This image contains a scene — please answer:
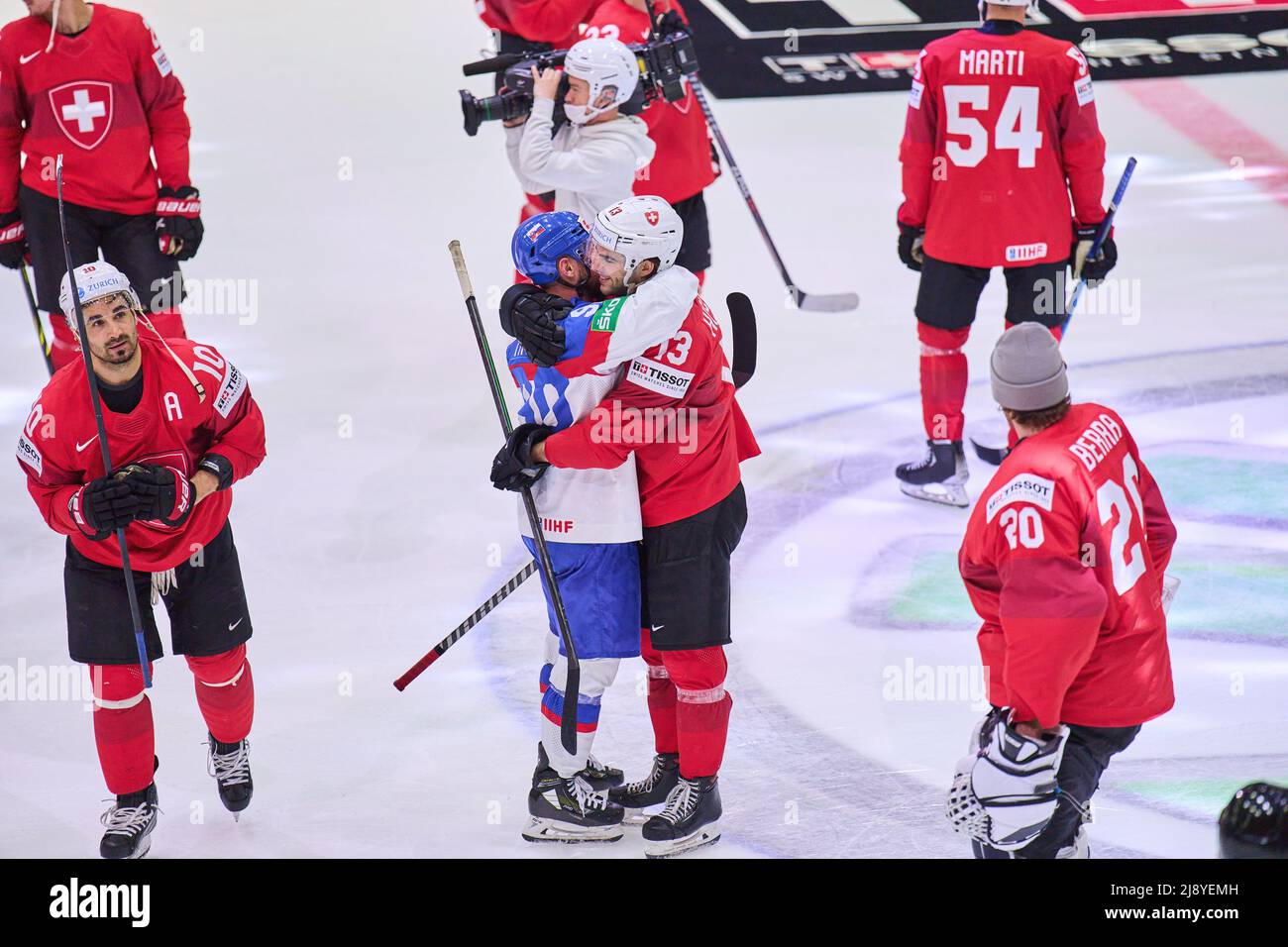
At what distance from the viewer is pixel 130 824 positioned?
3.54 m

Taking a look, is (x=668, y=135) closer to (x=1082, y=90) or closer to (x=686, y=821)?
(x=1082, y=90)

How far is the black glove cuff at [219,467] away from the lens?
3498 mm

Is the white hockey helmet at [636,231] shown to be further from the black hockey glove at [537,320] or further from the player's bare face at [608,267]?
Result: the black hockey glove at [537,320]

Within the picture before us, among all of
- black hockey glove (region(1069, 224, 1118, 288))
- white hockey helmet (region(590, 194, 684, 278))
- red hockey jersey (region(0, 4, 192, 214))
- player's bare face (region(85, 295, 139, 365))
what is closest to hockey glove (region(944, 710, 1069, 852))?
white hockey helmet (region(590, 194, 684, 278))

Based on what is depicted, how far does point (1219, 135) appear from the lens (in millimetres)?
8055

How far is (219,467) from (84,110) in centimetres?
208

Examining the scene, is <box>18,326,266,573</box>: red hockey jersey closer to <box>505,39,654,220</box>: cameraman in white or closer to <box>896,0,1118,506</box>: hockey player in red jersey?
<box>505,39,654,220</box>: cameraman in white

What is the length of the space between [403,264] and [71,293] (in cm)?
383

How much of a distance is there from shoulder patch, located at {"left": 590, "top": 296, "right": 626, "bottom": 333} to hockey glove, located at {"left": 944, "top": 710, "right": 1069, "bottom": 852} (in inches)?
40.7

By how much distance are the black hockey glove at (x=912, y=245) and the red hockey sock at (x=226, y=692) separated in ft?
8.54

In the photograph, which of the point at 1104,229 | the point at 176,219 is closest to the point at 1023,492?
the point at 1104,229

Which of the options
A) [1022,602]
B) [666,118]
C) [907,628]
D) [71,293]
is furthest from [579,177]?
[1022,602]

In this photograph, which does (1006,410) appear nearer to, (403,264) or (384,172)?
(403,264)

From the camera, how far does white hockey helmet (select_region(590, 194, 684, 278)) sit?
334 centimetres
